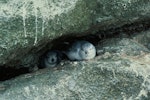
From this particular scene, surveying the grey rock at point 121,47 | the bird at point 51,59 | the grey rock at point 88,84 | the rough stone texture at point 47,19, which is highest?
the rough stone texture at point 47,19

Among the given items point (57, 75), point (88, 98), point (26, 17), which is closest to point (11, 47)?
point (26, 17)

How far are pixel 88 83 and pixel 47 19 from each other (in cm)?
51

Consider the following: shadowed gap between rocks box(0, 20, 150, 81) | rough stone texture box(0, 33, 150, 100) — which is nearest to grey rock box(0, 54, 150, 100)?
rough stone texture box(0, 33, 150, 100)

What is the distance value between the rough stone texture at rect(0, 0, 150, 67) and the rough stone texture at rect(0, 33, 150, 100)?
0.20 metres

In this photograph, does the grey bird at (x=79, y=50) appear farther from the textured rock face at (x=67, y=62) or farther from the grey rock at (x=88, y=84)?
the grey rock at (x=88, y=84)

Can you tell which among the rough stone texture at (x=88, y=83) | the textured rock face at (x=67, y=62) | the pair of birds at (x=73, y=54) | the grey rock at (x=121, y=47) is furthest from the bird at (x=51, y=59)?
→ the grey rock at (x=121, y=47)

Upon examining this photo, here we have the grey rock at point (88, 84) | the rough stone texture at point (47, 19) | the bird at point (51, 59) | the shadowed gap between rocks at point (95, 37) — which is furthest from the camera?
the bird at point (51, 59)

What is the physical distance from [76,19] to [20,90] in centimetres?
61

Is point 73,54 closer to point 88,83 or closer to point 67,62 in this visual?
point 67,62

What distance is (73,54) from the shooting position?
10.4 feet

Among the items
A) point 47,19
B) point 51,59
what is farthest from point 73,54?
point 47,19

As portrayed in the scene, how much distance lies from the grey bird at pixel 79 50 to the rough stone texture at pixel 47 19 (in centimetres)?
14

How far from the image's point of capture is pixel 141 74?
2.84 metres

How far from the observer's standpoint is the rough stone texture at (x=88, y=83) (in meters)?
2.76
